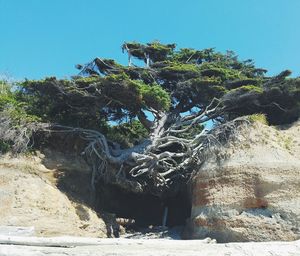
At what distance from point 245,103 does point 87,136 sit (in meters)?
8.31

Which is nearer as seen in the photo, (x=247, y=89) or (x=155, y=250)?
(x=155, y=250)

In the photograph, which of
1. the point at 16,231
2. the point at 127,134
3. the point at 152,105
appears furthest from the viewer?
the point at 127,134

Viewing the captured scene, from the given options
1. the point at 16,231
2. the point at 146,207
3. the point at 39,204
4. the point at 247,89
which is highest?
the point at 247,89

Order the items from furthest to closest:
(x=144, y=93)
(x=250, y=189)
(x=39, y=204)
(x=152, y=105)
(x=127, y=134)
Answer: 1. (x=127, y=134)
2. (x=152, y=105)
3. (x=144, y=93)
4. (x=39, y=204)
5. (x=250, y=189)

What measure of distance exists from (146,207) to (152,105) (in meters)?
8.00

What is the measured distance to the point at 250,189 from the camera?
60.3ft

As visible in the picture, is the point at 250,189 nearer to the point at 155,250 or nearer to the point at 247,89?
the point at 247,89

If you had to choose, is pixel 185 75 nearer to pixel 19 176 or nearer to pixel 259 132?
pixel 259 132

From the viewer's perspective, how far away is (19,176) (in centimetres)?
2064

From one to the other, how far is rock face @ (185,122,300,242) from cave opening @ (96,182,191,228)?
5155mm

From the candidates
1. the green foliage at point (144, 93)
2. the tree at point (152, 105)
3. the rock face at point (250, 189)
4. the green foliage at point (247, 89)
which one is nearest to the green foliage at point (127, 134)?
the green foliage at point (144, 93)

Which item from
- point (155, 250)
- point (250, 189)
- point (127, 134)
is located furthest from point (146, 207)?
point (155, 250)

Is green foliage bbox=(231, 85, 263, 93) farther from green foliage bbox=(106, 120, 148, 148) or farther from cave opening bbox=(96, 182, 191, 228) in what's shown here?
green foliage bbox=(106, 120, 148, 148)

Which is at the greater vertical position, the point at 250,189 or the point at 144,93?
the point at 144,93
